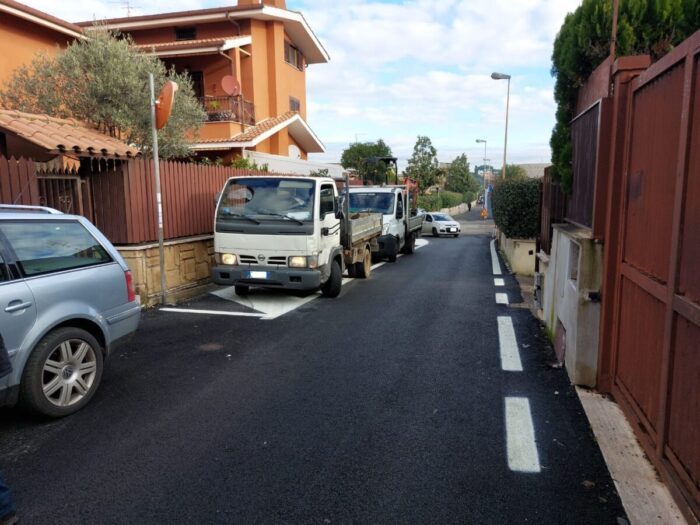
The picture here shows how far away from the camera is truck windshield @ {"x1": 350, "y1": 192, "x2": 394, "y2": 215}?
15562 mm

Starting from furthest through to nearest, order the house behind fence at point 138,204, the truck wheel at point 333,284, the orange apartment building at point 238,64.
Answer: the orange apartment building at point 238,64
the truck wheel at point 333,284
the house behind fence at point 138,204

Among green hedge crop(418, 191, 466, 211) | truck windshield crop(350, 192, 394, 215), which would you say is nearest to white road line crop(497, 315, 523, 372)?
truck windshield crop(350, 192, 394, 215)

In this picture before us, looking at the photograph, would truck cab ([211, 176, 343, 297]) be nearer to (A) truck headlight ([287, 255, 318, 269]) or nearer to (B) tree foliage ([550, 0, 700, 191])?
(A) truck headlight ([287, 255, 318, 269])

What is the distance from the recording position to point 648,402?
140 inches

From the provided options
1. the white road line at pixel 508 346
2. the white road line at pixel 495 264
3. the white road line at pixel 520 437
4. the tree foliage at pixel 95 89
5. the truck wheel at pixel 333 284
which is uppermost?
the tree foliage at pixel 95 89

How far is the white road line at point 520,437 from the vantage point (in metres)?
3.46

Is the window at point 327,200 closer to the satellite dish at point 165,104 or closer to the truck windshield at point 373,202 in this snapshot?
the satellite dish at point 165,104

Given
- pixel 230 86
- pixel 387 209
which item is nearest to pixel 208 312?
pixel 387 209

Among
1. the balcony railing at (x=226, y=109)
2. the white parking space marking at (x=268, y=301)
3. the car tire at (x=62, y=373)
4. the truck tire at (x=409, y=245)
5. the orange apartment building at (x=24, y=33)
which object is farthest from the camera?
the balcony railing at (x=226, y=109)

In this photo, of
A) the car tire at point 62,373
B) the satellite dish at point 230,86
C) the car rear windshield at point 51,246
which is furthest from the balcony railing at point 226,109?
the car tire at point 62,373

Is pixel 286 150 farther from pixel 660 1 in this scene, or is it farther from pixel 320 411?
pixel 320 411

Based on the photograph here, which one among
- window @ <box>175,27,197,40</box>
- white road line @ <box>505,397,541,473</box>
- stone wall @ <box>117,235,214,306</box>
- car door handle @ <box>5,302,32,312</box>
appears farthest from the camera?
window @ <box>175,27,197,40</box>

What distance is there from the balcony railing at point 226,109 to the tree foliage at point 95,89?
6831 mm

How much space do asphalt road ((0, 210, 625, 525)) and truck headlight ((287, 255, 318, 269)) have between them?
1.90m
